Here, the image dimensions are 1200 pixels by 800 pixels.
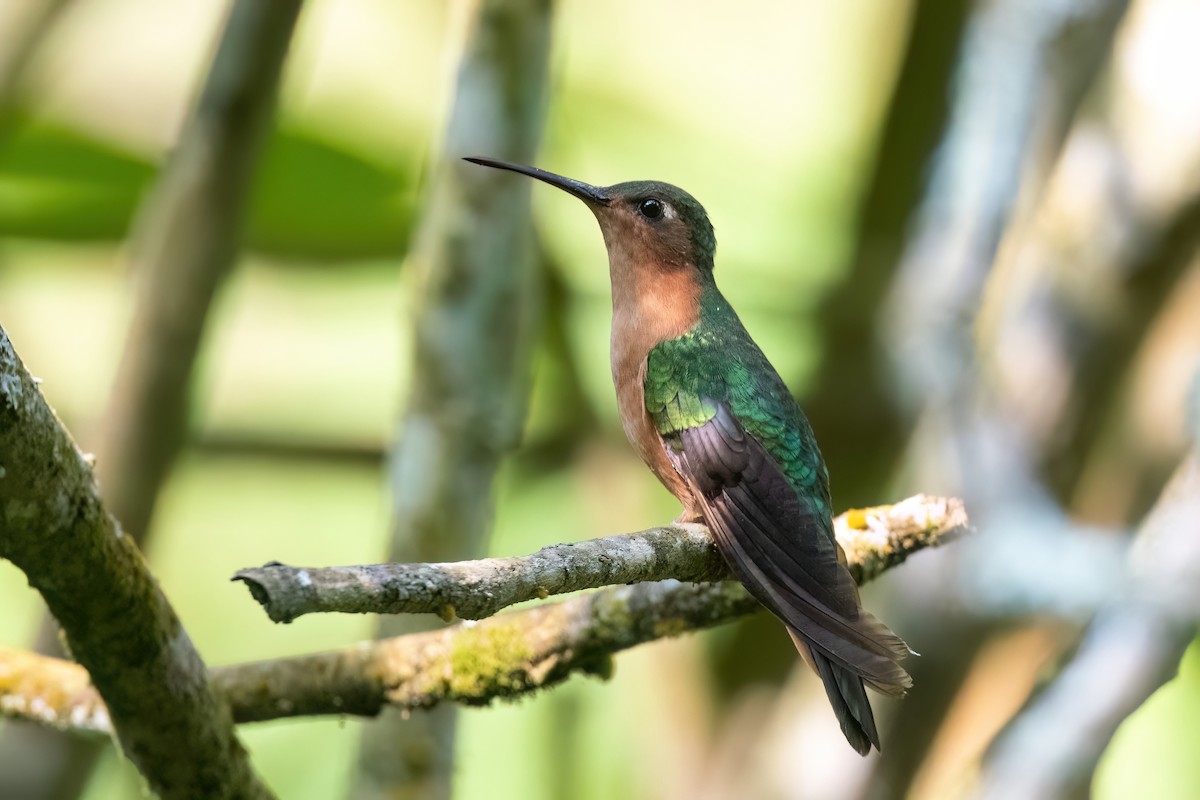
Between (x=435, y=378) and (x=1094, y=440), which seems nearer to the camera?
(x=435, y=378)

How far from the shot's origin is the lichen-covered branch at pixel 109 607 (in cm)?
203

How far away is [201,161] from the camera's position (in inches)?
175

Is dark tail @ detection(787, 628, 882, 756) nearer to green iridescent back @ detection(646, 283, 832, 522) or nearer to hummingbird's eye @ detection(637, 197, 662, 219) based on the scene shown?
green iridescent back @ detection(646, 283, 832, 522)

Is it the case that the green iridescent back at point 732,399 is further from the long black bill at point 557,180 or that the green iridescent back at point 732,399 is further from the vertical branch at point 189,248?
the vertical branch at point 189,248

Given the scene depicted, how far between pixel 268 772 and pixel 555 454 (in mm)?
2559

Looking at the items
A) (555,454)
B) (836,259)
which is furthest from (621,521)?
(836,259)

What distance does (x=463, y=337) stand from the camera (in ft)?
14.9

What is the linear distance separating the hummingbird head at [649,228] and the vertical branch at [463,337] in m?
0.62

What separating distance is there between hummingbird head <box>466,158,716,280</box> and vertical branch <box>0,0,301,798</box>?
1100mm

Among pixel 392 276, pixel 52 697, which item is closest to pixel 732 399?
pixel 52 697

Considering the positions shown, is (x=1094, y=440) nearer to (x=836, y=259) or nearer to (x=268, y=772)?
(x=836, y=259)

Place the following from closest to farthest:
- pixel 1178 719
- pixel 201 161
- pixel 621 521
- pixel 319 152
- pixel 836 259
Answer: pixel 201 161
pixel 1178 719
pixel 621 521
pixel 319 152
pixel 836 259

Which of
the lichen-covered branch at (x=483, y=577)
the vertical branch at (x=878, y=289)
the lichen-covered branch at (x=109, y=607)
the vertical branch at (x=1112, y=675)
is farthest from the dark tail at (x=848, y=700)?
the vertical branch at (x=878, y=289)

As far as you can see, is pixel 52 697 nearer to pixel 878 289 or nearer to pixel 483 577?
pixel 483 577
